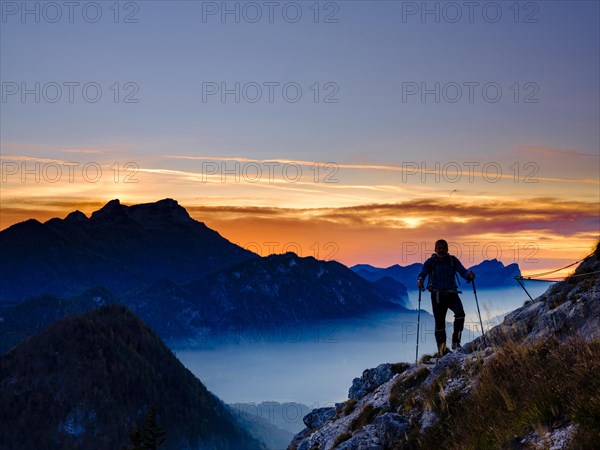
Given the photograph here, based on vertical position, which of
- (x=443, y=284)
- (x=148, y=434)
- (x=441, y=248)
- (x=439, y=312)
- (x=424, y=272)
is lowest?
(x=148, y=434)

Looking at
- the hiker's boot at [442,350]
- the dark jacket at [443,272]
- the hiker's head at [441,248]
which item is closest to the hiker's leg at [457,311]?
the dark jacket at [443,272]

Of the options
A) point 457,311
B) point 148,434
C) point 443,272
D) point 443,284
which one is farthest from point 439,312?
point 148,434

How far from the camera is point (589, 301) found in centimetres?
1794

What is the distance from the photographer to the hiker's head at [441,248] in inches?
889

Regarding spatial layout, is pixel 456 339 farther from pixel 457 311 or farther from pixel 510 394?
pixel 510 394

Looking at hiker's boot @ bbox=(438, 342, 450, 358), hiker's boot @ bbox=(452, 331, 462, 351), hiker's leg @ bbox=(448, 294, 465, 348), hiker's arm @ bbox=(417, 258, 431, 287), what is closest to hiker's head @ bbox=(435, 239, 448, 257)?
hiker's arm @ bbox=(417, 258, 431, 287)

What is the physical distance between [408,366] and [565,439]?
46.2 ft

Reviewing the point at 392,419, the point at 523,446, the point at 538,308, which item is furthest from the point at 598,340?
the point at 538,308

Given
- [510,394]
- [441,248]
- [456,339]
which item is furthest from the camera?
[441,248]

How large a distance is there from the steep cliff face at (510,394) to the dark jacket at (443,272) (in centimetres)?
246

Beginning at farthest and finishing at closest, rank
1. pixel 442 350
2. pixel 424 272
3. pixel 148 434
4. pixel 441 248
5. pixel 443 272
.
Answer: pixel 148 434 → pixel 424 272 → pixel 443 272 → pixel 441 248 → pixel 442 350

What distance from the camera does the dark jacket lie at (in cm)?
2259

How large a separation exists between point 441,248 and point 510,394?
10611 mm

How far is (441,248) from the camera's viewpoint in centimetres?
2256
